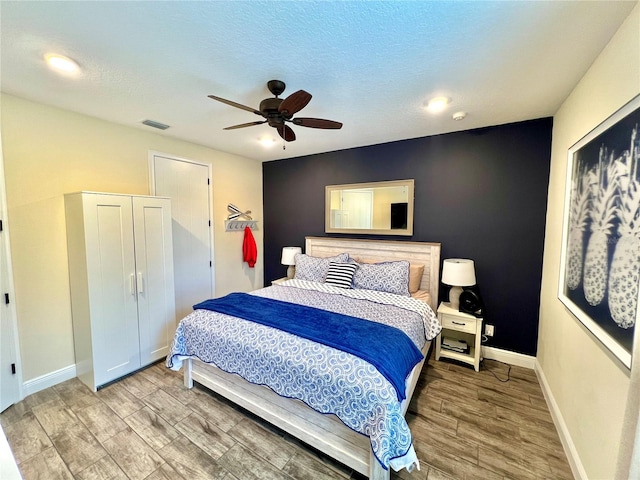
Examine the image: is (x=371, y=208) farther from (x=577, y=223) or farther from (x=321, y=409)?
(x=321, y=409)

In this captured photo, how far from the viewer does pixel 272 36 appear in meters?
1.49

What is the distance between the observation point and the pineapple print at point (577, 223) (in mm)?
1730

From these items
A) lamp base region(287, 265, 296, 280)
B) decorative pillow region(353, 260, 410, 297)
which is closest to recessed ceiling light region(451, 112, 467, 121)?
decorative pillow region(353, 260, 410, 297)

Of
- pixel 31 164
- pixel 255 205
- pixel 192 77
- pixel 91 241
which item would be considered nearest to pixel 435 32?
pixel 192 77

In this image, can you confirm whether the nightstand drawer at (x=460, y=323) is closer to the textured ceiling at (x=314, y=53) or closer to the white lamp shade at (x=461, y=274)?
the white lamp shade at (x=461, y=274)

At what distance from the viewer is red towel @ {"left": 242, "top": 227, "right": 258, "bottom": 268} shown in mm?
4340

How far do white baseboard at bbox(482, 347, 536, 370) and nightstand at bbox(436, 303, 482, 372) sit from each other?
18cm

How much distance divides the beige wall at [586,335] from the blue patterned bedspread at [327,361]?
927mm

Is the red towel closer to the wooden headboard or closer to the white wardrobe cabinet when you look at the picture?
the wooden headboard

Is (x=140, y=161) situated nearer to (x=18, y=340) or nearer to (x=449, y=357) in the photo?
(x=18, y=340)

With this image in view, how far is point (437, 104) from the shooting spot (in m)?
2.31

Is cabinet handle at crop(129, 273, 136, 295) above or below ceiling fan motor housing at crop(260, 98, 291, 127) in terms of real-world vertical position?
below

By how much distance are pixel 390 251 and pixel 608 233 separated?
7.12 feet

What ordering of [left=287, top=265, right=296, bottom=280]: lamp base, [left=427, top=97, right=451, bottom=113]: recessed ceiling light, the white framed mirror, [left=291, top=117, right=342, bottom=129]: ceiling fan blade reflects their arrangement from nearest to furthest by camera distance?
[left=291, top=117, right=342, bottom=129]: ceiling fan blade
[left=427, top=97, right=451, bottom=113]: recessed ceiling light
the white framed mirror
[left=287, top=265, right=296, bottom=280]: lamp base
